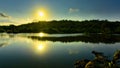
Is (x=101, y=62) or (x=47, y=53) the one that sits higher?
(x=101, y=62)

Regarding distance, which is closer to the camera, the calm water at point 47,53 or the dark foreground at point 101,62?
the dark foreground at point 101,62

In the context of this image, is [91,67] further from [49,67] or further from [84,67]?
[49,67]

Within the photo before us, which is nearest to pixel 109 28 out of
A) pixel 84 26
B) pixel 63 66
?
pixel 84 26

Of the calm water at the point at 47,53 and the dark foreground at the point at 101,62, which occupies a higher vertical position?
the dark foreground at the point at 101,62

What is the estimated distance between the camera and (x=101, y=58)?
22656 mm

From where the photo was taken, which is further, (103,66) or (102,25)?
(102,25)

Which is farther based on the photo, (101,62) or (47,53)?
(47,53)

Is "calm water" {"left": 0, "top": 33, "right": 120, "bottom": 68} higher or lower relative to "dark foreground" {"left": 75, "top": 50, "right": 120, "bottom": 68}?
lower

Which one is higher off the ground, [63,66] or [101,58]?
[101,58]

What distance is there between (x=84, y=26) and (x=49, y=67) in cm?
16125

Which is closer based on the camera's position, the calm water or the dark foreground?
the dark foreground

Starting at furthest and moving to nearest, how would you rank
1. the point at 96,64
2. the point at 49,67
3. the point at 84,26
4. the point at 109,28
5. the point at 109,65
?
the point at 84,26, the point at 109,28, the point at 49,67, the point at 96,64, the point at 109,65

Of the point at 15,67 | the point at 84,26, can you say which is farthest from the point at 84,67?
the point at 84,26

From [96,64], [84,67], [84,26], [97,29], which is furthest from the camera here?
[84,26]
